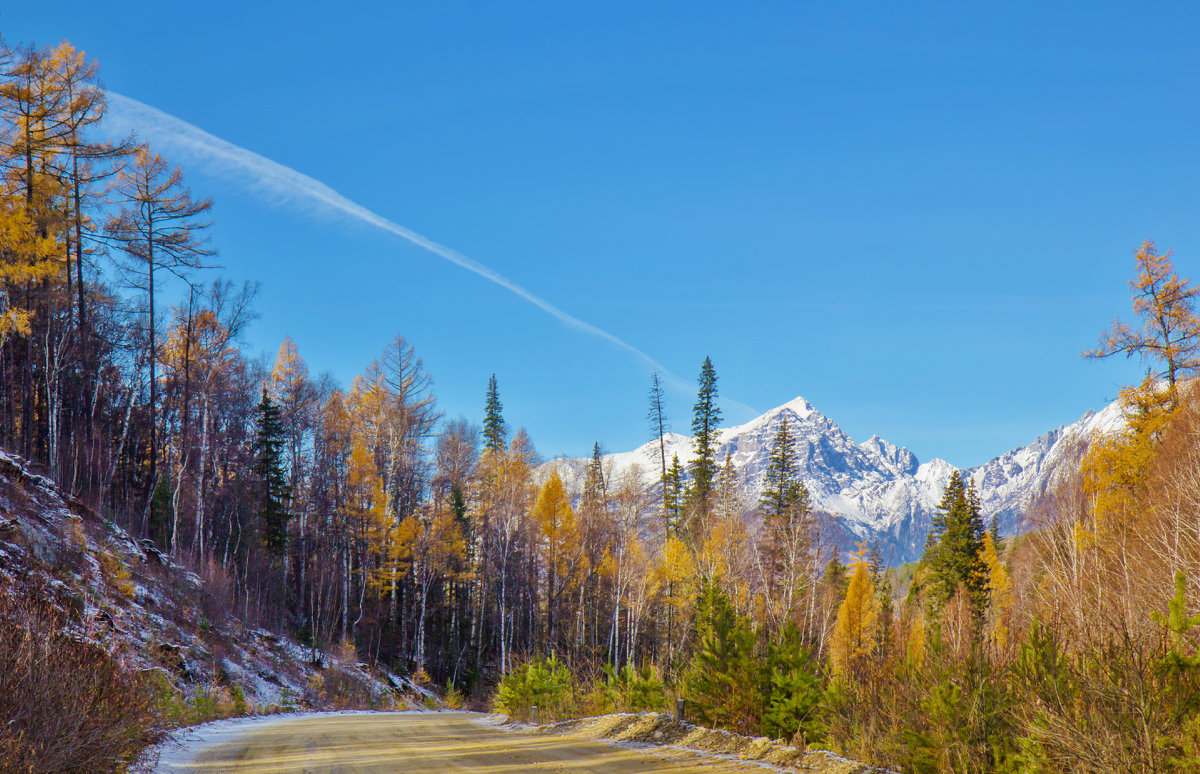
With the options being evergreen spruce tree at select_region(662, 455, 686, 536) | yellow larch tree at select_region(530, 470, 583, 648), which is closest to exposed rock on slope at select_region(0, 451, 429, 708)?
yellow larch tree at select_region(530, 470, 583, 648)

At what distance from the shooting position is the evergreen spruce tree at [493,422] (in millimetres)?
59156

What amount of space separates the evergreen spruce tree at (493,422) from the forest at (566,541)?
0.19m

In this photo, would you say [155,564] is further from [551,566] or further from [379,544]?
[551,566]

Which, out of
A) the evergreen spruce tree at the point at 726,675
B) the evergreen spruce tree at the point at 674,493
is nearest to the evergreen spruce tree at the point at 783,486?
the evergreen spruce tree at the point at 674,493

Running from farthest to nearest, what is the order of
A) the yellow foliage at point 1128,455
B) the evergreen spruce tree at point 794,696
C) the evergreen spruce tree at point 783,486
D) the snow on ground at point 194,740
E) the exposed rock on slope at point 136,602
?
the evergreen spruce tree at point 783,486, the yellow foliage at point 1128,455, the exposed rock on slope at point 136,602, the evergreen spruce tree at point 794,696, the snow on ground at point 194,740

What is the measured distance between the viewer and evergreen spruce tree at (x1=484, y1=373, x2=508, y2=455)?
194 feet

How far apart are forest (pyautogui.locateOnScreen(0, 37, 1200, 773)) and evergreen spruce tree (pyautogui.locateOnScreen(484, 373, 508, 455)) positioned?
0.62ft

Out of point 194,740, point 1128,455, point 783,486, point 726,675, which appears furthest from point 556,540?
point 726,675

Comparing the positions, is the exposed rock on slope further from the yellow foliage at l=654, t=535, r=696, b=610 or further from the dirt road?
the yellow foliage at l=654, t=535, r=696, b=610

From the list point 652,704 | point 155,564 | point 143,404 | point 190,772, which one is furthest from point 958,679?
point 143,404

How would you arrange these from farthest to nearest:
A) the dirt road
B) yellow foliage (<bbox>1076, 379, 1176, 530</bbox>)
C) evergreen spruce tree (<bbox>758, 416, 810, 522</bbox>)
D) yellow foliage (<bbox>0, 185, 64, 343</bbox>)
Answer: evergreen spruce tree (<bbox>758, 416, 810, 522</bbox>) < yellow foliage (<bbox>1076, 379, 1176, 530</bbox>) < yellow foliage (<bbox>0, 185, 64, 343</bbox>) < the dirt road

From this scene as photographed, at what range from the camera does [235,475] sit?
42594 mm

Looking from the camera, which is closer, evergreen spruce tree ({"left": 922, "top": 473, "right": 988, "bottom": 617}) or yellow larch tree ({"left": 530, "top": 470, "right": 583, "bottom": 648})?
yellow larch tree ({"left": 530, "top": 470, "right": 583, "bottom": 648})

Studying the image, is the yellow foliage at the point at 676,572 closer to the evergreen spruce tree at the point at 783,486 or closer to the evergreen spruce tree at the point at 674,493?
the evergreen spruce tree at the point at 783,486
